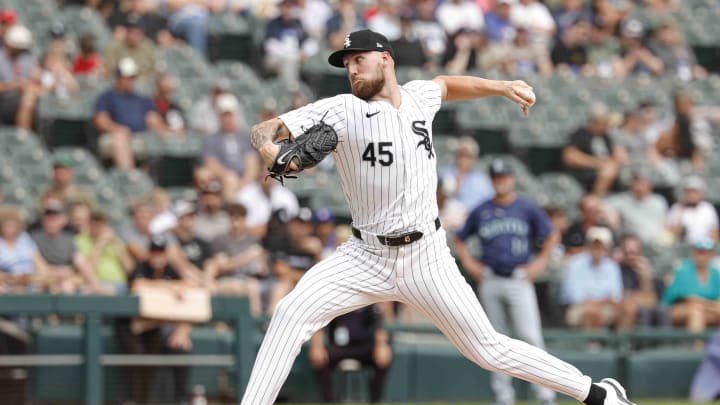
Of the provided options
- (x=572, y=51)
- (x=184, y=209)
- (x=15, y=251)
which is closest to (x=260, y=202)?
(x=184, y=209)

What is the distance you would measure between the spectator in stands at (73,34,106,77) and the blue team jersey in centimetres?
471

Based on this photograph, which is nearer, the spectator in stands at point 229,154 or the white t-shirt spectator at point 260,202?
the white t-shirt spectator at point 260,202

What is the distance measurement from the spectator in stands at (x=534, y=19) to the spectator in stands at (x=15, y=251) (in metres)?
8.32

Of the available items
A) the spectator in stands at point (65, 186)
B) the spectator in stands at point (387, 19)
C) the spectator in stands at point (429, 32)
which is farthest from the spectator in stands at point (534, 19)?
the spectator in stands at point (65, 186)

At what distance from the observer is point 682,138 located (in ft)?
52.5

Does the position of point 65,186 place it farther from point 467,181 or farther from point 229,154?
point 467,181

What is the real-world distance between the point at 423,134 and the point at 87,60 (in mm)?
Result: 8012

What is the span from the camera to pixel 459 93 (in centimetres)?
656

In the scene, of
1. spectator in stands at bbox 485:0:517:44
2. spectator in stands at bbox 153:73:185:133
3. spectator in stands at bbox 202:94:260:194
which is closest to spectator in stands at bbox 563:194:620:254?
→ spectator in stands at bbox 202:94:260:194

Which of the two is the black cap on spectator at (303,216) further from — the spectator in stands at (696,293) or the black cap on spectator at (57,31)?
the spectator in stands at (696,293)

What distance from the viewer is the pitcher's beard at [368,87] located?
241 inches

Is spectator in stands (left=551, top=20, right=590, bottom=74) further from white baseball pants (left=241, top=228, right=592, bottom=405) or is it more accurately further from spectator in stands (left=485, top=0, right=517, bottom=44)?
white baseball pants (left=241, top=228, right=592, bottom=405)

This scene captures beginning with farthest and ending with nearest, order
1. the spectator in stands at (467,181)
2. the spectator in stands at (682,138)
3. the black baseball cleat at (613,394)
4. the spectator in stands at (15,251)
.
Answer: the spectator in stands at (682,138) → the spectator in stands at (467,181) → the spectator in stands at (15,251) → the black baseball cleat at (613,394)

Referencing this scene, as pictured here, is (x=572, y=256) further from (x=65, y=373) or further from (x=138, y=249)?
(x=65, y=373)
